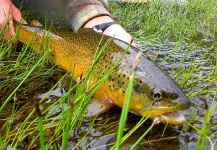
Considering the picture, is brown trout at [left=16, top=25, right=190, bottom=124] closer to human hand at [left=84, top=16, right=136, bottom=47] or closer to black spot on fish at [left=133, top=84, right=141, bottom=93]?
black spot on fish at [left=133, top=84, right=141, bottom=93]

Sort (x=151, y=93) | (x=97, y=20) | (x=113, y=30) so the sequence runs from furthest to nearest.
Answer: (x=97, y=20) < (x=113, y=30) < (x=151, y=93)

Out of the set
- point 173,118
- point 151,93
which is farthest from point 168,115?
point 151,93

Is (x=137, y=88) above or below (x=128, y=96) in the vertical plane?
below

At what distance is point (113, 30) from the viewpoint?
282 centimetres

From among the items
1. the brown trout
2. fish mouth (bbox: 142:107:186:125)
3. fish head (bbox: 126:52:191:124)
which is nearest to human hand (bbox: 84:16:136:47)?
the brown trout

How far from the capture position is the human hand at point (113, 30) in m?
2.64

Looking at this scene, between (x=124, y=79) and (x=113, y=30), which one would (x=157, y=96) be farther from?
(x=113, y=30)

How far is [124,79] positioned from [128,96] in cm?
128

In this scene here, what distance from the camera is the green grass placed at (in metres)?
1.28

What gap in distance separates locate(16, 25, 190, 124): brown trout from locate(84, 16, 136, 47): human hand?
272mm

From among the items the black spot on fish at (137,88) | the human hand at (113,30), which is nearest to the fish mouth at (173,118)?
the black spot on fish at (137,88)

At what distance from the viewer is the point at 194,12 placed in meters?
5.67

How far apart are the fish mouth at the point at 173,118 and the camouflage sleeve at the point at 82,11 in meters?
1.86

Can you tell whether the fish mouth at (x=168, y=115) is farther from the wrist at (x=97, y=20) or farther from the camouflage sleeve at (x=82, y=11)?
the camouflage sleeve at (x=82, y=11)
